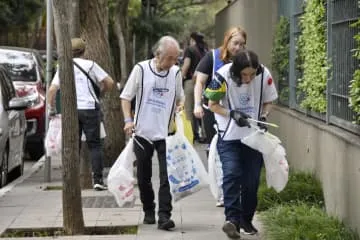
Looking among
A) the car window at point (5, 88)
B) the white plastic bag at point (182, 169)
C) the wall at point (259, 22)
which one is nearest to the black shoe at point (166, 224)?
the white plastic bag at point (182, 169)

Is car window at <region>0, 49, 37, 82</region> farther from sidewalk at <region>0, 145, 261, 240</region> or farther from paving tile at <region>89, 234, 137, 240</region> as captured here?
paving tile at <region>89, 234, 137, 240</region>

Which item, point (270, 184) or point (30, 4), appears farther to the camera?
point (30, 4)

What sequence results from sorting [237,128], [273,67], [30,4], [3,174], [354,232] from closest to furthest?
[354,232]
[237,128]
[3,174]
[273,67]
[30,4]

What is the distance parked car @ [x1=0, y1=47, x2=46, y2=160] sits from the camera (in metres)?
16.7

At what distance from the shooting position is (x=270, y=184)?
28.4ft

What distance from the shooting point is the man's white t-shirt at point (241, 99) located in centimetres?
840

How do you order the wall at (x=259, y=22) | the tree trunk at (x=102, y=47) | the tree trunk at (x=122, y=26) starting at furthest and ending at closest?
the tree trunk at (x=122, y=26) < the wall at (x=259, y=22) < the tree trunk at (x=102, y=47)

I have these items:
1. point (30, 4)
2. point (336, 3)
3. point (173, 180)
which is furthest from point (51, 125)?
point (30, 4)

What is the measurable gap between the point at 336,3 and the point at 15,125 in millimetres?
5528

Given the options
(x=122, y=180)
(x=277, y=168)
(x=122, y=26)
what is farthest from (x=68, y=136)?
(x=122, y=26)

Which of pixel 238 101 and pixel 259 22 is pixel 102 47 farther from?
pixel 238 101

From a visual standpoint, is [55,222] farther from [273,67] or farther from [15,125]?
[273,67]

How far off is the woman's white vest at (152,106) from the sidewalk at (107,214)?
87 centimetres

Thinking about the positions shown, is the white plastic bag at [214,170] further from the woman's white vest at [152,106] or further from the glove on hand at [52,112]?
the glove on hand at [52,112]
